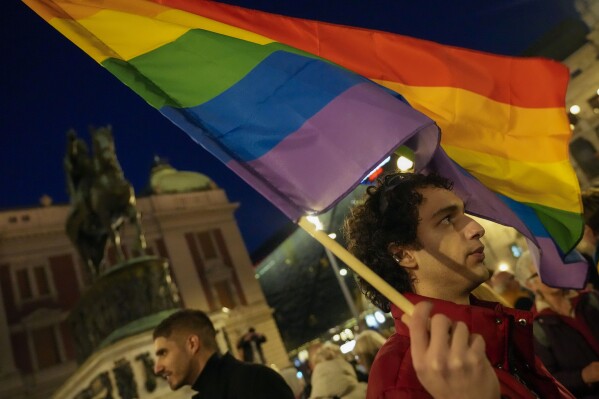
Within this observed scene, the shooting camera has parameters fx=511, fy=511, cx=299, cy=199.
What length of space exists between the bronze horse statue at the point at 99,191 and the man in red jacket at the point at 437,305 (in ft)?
19.0

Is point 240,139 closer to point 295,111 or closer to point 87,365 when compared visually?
point 295,111

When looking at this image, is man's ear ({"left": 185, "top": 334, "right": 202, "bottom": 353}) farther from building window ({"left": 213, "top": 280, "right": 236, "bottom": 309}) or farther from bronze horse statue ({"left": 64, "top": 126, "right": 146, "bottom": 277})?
building window ({"left": 213, "top": 280, "right": 236, "bottom": 309})

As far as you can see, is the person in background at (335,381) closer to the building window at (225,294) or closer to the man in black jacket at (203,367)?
the man in black jacket at (203,367)

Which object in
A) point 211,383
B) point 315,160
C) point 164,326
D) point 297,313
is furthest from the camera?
point 297,313

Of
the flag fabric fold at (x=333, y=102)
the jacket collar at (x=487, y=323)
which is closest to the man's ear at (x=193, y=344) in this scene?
the flag fabric fold at (x=333, y=102)

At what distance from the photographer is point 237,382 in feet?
8.55

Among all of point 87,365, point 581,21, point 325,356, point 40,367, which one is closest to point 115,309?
point 87,365

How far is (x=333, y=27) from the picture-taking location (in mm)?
2770

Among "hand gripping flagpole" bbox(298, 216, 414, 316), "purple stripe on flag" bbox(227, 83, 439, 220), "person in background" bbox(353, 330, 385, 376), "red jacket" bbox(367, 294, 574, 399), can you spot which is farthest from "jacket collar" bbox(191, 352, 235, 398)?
"person in background" bbox(353, 330, 385, 376)

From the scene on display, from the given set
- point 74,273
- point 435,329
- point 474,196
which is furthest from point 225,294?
point 435,329

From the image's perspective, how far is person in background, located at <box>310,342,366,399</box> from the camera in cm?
371

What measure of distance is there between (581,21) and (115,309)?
99.4ft

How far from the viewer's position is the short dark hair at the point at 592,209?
3561 millimetres

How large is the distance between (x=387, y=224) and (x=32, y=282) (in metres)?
26.8
